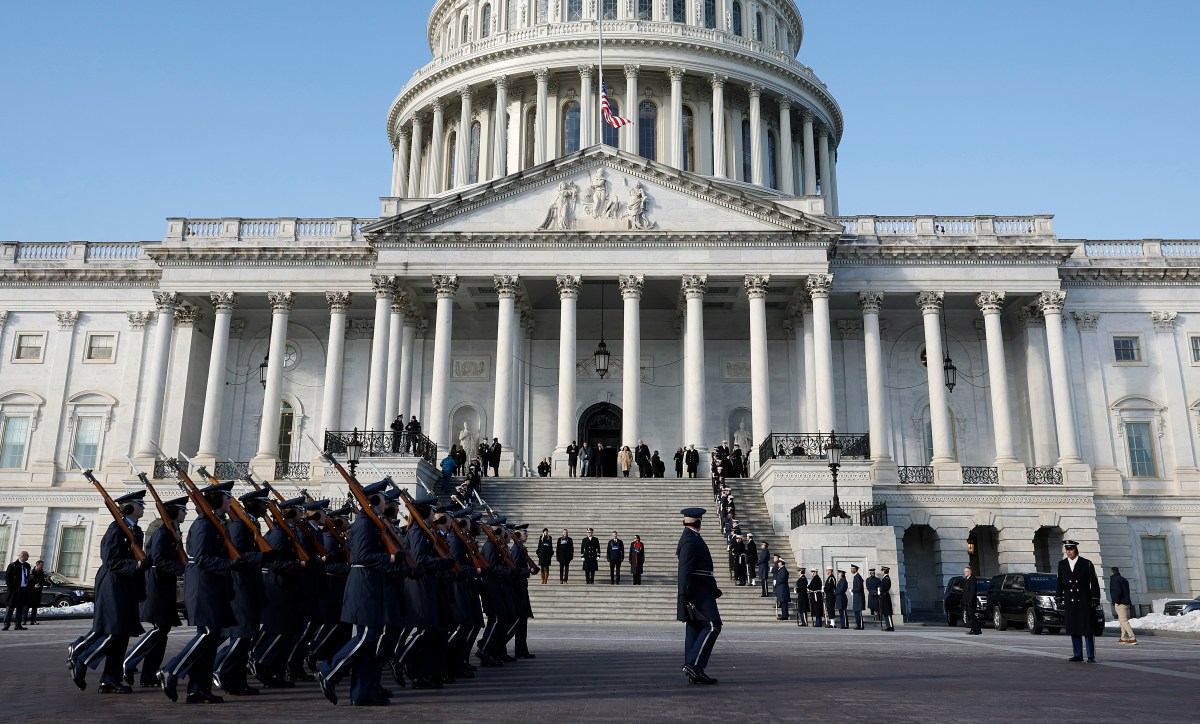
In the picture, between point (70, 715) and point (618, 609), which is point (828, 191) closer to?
point (618, 609)

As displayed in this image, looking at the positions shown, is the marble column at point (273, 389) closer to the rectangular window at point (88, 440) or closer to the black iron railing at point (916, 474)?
the rectangular window at point (88, 440)

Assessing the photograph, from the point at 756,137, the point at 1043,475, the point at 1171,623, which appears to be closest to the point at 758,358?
the point at 1043,475

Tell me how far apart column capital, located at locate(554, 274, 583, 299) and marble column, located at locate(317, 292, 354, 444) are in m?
9.31

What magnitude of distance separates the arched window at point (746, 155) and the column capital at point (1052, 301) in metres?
20.9

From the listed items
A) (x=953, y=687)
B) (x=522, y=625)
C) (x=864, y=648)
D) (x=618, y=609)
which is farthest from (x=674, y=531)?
(x=953, y=687)

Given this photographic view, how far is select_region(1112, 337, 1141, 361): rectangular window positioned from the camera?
143 ft

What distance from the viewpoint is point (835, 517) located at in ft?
96.3

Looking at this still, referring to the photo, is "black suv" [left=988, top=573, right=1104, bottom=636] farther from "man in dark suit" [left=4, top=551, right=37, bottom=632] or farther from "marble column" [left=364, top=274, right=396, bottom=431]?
"man in dark suit" [left=4, top=551, right=37, bottom=632]

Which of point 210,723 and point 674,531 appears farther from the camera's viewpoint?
point 674,531

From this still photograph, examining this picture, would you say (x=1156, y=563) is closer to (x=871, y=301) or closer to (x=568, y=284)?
(x=871, y=301)

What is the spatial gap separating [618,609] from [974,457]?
24.2 m

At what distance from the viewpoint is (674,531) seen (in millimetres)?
31375

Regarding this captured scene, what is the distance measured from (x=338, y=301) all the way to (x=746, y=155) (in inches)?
1093

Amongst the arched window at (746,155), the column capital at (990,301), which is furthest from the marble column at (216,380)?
the column capital at (990,301)
